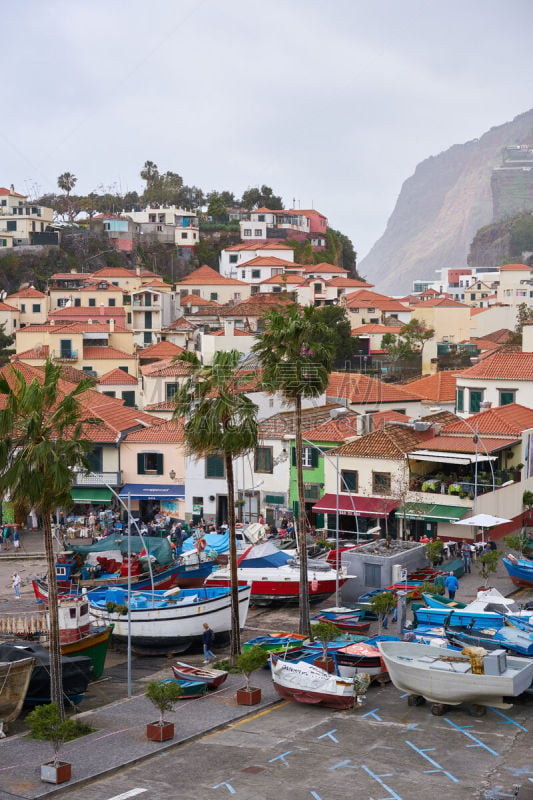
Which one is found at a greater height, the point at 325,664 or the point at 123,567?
the point at 123,567

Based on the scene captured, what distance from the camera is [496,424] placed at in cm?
5450

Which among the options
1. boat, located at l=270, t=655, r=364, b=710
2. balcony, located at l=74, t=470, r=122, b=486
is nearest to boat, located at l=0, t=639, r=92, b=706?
boat, located at l=270, t=655, r=364, b=710

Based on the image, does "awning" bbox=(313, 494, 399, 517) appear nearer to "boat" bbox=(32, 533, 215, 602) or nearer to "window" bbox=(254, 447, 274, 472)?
"window" bbox=(254, 447, 274, 472)

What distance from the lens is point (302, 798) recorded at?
2275cm

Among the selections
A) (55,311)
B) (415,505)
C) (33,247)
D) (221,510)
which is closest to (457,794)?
(415,505)

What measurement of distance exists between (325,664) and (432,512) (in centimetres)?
1852

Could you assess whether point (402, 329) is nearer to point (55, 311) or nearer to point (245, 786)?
point (55, 311)

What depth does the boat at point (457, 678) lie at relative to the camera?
90.7 ft

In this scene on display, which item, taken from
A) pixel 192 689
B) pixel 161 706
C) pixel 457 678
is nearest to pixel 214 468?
pixel 192 689

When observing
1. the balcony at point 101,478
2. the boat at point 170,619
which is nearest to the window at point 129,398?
the balcony at point 101,478

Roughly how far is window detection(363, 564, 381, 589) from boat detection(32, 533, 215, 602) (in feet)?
21.0

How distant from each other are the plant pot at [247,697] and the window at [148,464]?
30.8 metres

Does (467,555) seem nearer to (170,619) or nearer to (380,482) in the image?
(380,482)

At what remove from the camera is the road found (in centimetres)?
2322
